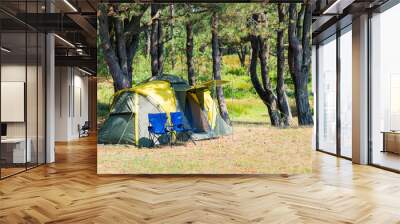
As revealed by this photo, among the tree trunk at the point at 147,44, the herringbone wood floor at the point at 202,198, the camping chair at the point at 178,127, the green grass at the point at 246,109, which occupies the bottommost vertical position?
the herringbone wood floor at the point at 202,198

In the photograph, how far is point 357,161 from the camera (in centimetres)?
820

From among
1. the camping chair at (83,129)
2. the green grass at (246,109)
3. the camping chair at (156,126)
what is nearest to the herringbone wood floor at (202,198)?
the camping chair at (156,126)

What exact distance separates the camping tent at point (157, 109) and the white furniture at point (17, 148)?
1431 mm

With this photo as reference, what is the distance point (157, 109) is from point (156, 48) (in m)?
1.05

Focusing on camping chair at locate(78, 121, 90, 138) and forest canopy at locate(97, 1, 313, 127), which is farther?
camping chair at locate(78, 121, 90, 138)

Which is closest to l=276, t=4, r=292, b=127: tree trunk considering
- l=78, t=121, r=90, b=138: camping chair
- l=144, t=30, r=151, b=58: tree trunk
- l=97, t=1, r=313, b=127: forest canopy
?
l=97, t=1, r=313, b=127: forest canopy

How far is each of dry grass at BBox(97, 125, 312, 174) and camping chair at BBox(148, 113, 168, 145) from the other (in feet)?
0.73

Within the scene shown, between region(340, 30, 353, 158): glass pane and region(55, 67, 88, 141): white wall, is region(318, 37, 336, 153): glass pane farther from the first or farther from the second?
region(55, 67, 88, 141): white wall

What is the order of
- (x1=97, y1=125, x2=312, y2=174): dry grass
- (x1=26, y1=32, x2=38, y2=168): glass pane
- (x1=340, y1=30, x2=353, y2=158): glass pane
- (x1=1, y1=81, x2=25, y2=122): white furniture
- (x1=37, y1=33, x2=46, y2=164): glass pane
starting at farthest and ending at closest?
(x1=340, y1=30, x2=353, y2=158): glass pane → (x1=37, y1=33, x2=46, y2=164): glass pane → (x1=26, y1=32, x2=38, y2=168): glass pane → (x1=97, y1=125, x2=312, y2=174): dry grass → (x1=1, y1=81, x2=25, y2=122): white furniture

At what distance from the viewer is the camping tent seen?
6.80 meters

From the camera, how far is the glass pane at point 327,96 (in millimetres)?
9836

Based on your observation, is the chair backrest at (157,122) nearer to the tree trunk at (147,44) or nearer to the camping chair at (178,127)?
the camping chair at (178,127)

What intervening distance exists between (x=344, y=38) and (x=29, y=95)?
6.77 m

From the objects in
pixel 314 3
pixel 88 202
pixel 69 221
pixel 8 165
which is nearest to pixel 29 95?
pixel 8 165
